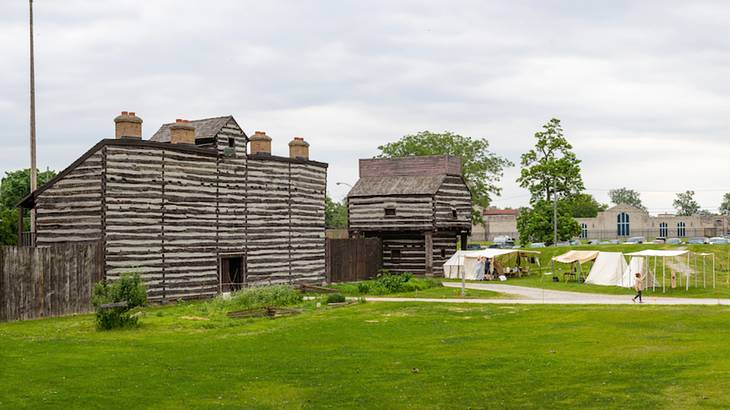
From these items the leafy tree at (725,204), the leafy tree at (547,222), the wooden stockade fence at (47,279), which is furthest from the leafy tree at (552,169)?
the leafy tree at (725,204)

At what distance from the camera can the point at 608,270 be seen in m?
46.1

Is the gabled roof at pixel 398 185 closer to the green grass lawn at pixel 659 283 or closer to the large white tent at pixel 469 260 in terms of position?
the large white tent at pixel 469 260

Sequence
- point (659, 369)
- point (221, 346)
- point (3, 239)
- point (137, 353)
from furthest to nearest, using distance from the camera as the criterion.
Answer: point (3, 239) < point (221, 346) < point (137, 353) < point (659, 369)

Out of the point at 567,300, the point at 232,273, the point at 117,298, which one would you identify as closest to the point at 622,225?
the point at 567,300

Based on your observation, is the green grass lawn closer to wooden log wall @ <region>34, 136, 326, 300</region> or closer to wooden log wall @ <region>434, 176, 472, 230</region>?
wooden log wall @ <region>434, 176, 472, 230</region>

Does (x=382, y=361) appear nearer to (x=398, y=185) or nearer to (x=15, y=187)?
(x=398, y=185)

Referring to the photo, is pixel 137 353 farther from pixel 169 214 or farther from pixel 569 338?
pixel 169 214

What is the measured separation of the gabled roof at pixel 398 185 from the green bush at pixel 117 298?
31.1m

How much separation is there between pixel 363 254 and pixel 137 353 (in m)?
32.8

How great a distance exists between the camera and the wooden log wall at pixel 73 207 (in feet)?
113

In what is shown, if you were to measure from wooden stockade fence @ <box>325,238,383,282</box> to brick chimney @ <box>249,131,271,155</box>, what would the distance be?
8.09 m

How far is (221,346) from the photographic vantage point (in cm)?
2316

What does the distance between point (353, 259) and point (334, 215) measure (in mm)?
73243

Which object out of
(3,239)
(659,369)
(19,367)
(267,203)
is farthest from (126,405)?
(3,239)
